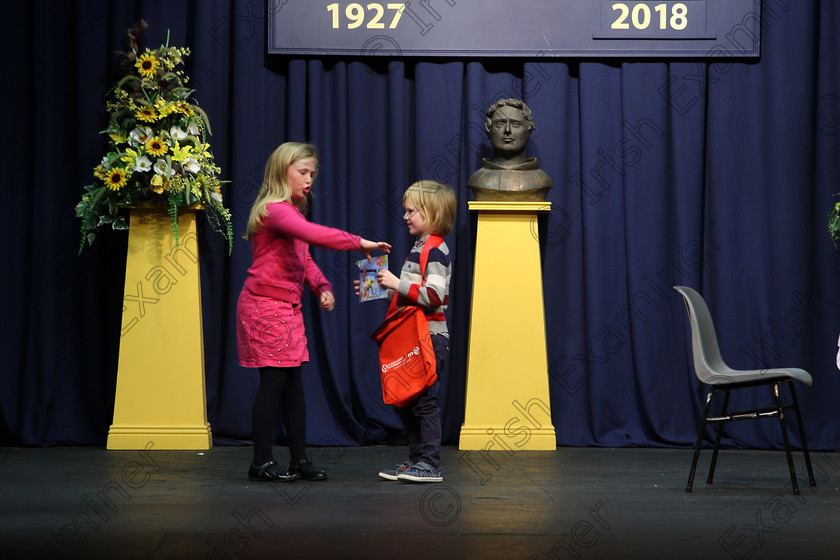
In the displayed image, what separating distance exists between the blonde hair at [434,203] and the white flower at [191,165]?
4.10 feet

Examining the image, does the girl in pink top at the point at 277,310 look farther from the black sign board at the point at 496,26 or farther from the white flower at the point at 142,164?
the black sign board at the point at 496,26

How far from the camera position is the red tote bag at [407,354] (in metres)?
3.38

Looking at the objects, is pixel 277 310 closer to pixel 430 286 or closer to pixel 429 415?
pixel 430 286

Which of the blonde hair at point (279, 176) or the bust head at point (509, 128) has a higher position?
the bust head at point (509, 128)

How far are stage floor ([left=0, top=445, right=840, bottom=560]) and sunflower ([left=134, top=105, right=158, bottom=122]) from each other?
57.8 inches

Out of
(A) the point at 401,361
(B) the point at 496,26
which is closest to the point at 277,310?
(A) the point at 401,361

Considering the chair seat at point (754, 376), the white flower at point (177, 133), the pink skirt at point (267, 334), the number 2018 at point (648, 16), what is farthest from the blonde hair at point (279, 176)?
the number 2018 at point (648, 16)

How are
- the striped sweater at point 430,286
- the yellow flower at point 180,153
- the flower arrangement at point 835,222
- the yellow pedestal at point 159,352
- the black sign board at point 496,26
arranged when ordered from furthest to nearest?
the black sign board at point 496,26, the yellow pedestal at point 159,352, the yellow flower at point 180,153, the flower arrangement at point 835,222, the striped sweater at point 430,286

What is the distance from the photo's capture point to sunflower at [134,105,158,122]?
169 inches

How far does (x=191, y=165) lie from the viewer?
429 centimetres

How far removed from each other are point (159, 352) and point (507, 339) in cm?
157

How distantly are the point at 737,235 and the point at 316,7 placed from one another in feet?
7.57

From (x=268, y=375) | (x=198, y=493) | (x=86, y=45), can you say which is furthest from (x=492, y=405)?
(x=86, y=45)

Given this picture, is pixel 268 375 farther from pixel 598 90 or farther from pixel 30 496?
pixel 598 90
